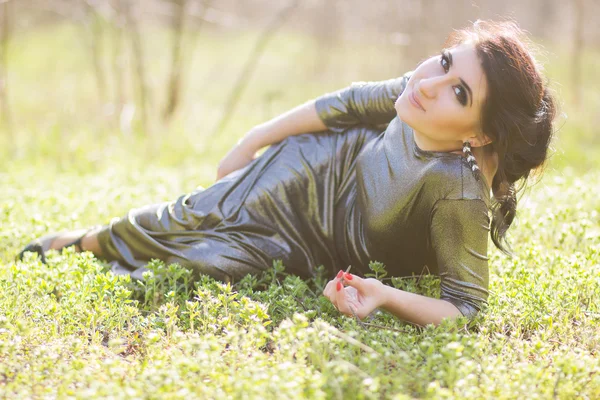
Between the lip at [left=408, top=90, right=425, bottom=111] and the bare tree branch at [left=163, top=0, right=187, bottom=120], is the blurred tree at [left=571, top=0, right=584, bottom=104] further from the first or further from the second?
the lip at [left=408, top=90, right=425, bottom=111]

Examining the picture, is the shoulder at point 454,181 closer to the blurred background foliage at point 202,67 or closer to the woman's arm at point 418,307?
the woman's arm at point 418,307

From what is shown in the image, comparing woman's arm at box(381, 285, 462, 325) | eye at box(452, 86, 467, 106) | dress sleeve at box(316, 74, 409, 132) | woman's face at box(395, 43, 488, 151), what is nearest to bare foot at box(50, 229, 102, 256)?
dress sleeve at box(316, 74, 409, 132)

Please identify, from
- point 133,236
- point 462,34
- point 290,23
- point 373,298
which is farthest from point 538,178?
point 290,23

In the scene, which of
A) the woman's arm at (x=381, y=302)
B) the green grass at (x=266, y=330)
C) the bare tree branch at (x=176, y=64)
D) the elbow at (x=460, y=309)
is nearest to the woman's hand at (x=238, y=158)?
the green grass at (x=266, y=330)

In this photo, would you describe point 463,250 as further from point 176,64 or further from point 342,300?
point 176,64

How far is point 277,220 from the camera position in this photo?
3248 millimetres

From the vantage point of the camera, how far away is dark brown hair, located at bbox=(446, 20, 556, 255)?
100 inches

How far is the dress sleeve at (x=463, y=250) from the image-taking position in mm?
2627

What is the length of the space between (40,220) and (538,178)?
9.03ft

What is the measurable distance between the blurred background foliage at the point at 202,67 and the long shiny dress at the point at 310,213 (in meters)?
0.76

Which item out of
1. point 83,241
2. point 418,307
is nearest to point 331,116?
point 418,307

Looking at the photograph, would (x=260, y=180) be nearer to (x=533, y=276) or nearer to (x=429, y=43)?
(x=533, y=276)

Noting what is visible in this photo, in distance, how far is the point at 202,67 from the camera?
13.9m

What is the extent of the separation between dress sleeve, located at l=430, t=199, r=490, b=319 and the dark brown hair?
0.25m
